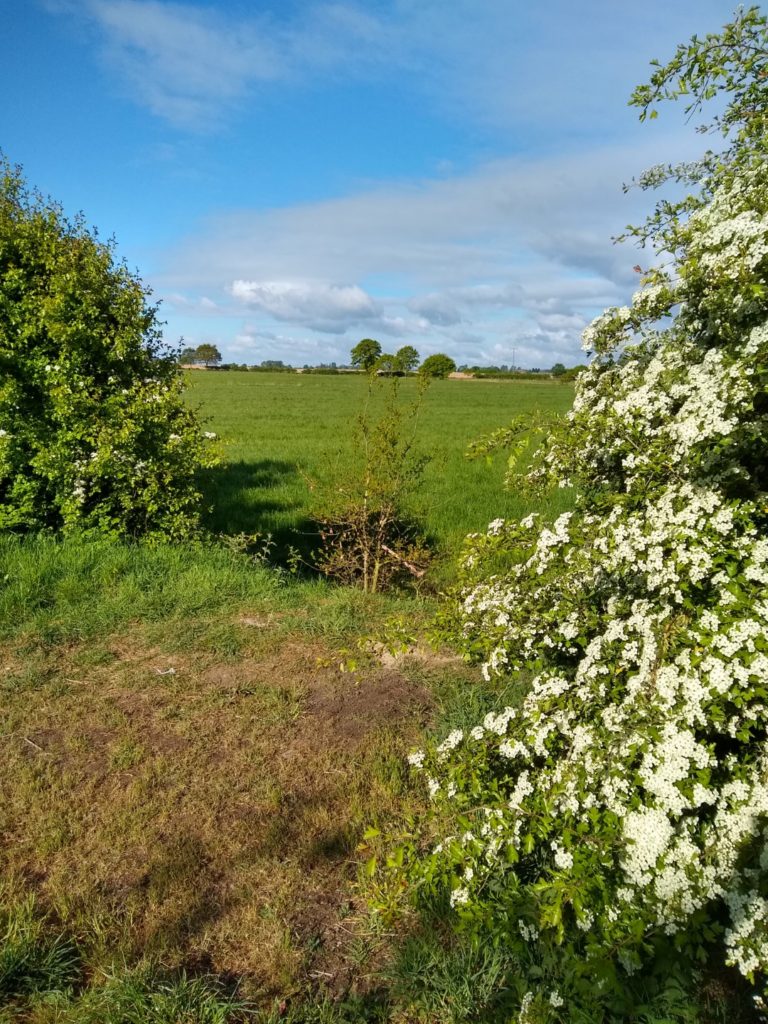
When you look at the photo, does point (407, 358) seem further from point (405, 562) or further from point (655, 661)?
point (655, 661)

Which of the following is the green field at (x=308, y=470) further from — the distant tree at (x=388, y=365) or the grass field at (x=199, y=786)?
the grass field at (x=199, y=786)

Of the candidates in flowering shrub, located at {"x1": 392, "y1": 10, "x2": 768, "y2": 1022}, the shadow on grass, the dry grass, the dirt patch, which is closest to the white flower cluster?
flowering shrub, located at {"x1": 392, "y1": 10, "x2": 768, "y2": 1022}

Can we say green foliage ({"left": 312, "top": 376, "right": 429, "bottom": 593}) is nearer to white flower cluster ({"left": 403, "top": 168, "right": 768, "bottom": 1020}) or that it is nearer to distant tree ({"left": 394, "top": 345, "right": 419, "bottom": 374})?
distant tree ({"left": 394, "top": 345, "right": 419, "bottom": 374})

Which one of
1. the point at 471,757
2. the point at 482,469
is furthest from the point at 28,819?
the point at 482,469

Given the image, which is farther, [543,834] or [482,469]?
[482,469]

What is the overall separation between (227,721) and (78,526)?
4.14 metres

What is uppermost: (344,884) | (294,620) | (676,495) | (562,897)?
(676,495)

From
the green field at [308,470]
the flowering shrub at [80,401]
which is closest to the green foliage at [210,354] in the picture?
the green field at [308,470]

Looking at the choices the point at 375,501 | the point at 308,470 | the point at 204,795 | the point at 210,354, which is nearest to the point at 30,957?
the point at 204,795

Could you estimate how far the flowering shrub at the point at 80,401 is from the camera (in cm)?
752

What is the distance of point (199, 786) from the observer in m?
4.19

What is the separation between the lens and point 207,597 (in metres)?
6.86

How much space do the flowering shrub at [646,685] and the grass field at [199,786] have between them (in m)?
0.52

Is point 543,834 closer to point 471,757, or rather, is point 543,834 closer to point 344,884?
point 471,757
